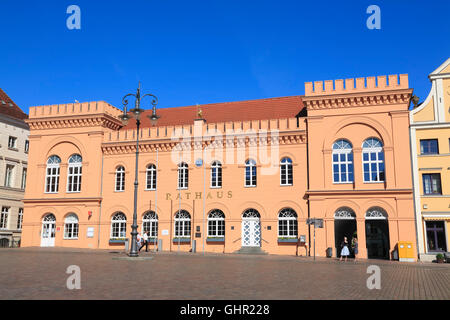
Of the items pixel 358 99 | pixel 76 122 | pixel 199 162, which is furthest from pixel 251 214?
pixel 76 122

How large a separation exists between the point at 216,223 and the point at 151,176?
6.64 m

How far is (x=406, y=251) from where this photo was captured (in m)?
27.0

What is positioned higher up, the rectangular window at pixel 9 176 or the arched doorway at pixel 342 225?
the rectangular window at pixel 9 176

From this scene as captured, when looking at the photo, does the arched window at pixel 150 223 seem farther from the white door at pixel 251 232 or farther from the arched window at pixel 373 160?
the arched window at pixel 373 160

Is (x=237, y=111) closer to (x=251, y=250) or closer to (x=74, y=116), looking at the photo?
(x=251, y=250)

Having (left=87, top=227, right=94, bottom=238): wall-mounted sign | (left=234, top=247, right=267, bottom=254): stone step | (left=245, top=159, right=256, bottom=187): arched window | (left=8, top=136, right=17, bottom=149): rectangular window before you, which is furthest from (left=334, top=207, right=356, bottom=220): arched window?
(left=8, top=136, right=17, bottom=149): rectangular window

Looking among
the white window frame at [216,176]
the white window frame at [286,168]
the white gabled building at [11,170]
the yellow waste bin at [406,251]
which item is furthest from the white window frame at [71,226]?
the yellow waste bin at [406,251]

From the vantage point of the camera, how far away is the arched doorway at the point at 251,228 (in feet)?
102

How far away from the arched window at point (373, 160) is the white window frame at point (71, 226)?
75.3 feet

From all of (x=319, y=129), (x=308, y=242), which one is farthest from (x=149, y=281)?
(x=319, y=129)

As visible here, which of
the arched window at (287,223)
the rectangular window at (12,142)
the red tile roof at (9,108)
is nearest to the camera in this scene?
the arched window at (287,223)

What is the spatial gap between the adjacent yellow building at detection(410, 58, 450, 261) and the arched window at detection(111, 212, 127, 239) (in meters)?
21.5

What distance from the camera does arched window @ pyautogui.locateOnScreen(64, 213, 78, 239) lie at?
35000mm
